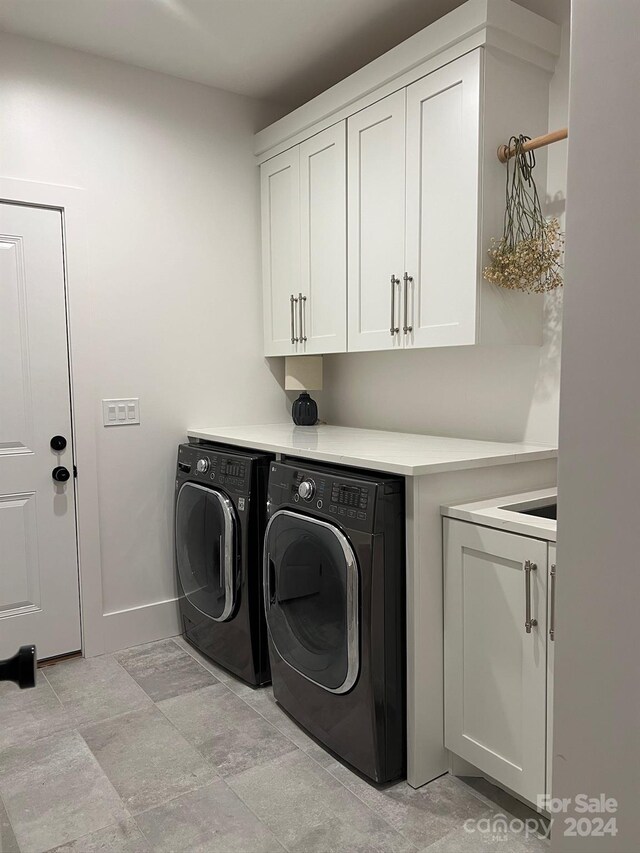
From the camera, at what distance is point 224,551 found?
2523mm

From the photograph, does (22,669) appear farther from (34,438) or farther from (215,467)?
(34,438)

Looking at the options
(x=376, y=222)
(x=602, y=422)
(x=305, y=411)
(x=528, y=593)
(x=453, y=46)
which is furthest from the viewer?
(x=305, y=411)

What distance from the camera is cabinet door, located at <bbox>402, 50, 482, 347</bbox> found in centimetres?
211

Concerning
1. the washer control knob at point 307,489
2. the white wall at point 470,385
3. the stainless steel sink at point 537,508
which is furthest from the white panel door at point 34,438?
the stainless steel sink at point 537,508

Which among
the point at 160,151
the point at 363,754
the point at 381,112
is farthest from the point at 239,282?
the point at 363,754

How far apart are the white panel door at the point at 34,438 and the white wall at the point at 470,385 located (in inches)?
54.3

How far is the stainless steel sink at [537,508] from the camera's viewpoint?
1.95 m

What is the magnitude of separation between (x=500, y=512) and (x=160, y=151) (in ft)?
7.44

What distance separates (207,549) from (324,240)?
143 cm

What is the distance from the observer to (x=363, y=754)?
1912mm

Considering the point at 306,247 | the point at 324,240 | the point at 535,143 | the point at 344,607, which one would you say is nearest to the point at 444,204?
the point at 535,143

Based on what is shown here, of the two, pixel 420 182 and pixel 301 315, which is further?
pixel 301 315

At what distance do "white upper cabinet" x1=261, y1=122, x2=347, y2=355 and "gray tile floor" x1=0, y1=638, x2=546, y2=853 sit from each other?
1572 mm

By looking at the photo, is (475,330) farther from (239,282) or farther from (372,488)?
(239,282)
